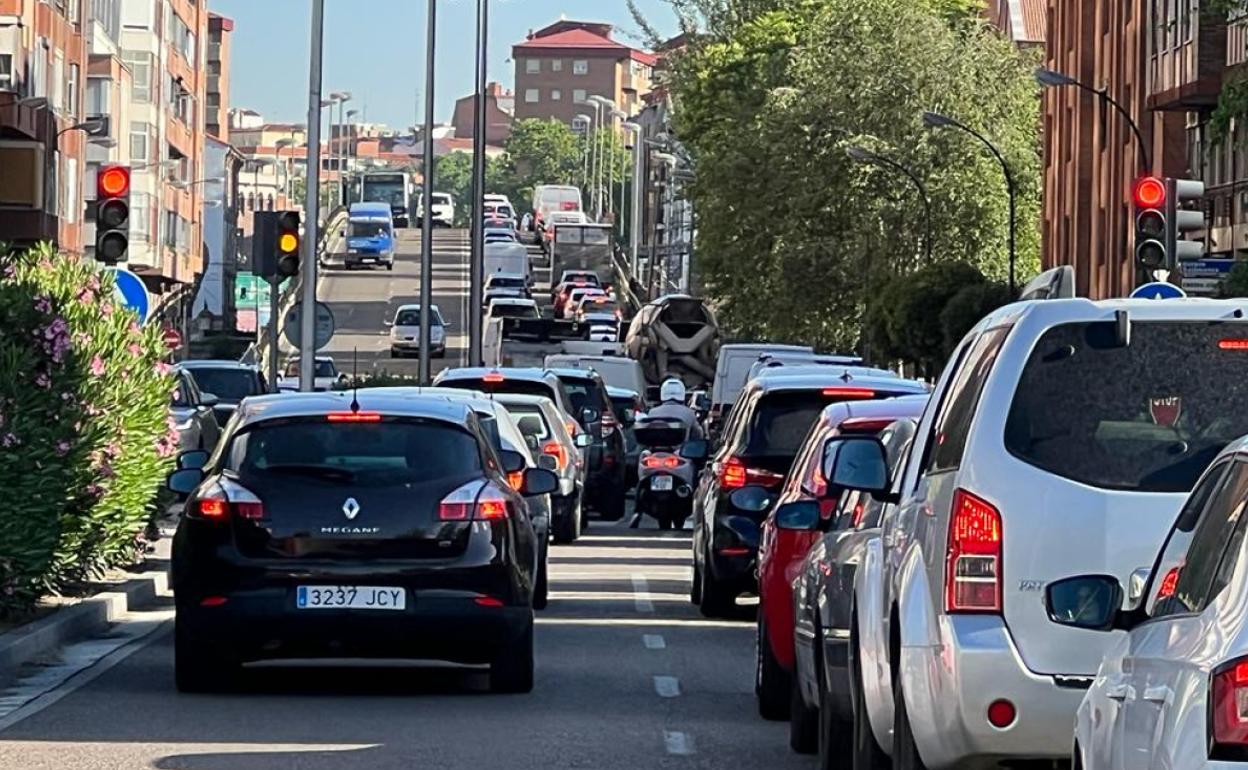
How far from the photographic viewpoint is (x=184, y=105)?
116250mm

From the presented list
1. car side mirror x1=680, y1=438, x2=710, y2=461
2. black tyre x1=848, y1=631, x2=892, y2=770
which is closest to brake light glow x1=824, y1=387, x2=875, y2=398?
car side mirror x1=680, y1=438, x2=710, y2=461

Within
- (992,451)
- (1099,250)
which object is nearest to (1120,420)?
(992,451)

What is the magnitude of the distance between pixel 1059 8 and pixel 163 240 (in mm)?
40657

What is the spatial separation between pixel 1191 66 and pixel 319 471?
42.5 m

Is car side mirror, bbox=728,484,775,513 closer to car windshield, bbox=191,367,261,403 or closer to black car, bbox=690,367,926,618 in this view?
black car, bbox=690,367,926,618

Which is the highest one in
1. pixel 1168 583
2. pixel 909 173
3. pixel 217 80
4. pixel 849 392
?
pixel 217 80

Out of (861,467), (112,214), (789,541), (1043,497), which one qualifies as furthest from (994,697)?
(112,214)

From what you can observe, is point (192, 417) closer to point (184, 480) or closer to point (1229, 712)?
point (184, 480)

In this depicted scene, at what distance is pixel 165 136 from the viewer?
107 metres

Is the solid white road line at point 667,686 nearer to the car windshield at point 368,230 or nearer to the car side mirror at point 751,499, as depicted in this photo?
the car side mirror at point 751,499

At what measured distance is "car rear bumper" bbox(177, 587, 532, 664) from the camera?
46.8 feet

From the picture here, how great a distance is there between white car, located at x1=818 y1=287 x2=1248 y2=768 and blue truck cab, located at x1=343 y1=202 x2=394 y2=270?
393ft

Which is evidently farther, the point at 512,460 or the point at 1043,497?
the point at 512,460

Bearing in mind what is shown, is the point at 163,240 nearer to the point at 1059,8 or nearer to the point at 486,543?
the point at 1059,8
